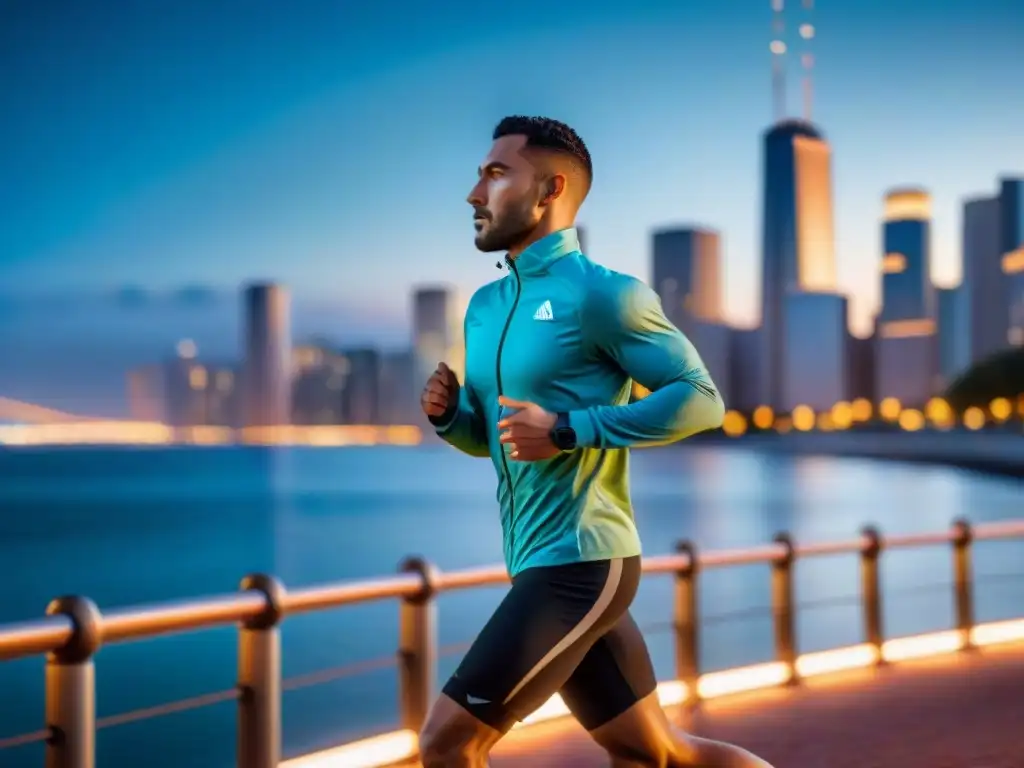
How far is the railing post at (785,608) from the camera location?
827cm

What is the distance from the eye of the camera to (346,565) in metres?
54.2

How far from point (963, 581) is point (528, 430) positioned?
7.76 meters

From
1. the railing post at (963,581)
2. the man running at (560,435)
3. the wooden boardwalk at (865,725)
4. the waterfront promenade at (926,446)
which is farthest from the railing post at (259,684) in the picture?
the waterfront promenade at (926,446)

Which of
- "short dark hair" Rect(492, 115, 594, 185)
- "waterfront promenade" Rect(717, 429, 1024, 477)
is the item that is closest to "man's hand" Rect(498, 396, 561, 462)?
"short dark hair" Rect(492, 115, 594, 185)

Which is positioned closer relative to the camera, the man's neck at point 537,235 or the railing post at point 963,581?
the man's neck at point 537,235

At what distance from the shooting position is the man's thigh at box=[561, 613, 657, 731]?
324cm

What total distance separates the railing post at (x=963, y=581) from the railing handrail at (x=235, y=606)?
8.29ft

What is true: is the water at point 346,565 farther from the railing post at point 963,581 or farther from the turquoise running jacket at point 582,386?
the turquoise running jacket at point 582,386

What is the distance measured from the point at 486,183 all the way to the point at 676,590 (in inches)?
186

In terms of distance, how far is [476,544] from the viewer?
6369cm

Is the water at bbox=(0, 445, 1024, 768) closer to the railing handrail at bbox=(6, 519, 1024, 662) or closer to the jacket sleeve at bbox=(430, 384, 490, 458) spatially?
the railing handrail at bbox=(6, 519, 1024, 662)

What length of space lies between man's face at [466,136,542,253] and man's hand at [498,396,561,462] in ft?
1.46

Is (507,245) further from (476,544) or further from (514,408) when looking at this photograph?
(476,544)

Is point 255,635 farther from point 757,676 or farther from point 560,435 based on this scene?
point 757,676
